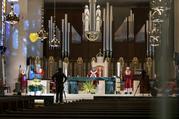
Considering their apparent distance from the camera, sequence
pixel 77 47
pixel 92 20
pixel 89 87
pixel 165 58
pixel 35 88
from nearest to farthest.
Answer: pixel 165 58
pixel 35 88
pixel 92 20
pixel 89 87
pixel 77 47

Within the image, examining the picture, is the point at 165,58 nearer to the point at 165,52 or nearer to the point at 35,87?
the point at 165,52

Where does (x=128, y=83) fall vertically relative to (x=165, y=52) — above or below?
below

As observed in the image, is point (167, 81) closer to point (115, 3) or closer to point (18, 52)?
point (18, 52)

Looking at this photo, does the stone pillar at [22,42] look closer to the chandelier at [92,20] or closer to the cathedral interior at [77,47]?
the cathedral interior at [77,47]

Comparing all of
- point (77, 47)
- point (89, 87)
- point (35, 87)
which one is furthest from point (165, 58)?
point (77, 47)

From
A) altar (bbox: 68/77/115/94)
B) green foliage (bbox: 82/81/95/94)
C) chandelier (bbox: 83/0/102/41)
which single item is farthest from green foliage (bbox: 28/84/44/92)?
chandelier (bbox: 83/0/102/41)

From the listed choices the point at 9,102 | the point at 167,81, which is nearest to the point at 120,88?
the point at 9,102

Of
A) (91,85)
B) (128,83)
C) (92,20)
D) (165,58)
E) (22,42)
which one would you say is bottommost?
(91,85)

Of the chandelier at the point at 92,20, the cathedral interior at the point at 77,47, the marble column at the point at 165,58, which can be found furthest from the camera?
the cathedral interior at the point at 77,47

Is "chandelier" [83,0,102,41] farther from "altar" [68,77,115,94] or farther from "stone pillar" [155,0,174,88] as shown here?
"stone pillar" [155,0,174,88]

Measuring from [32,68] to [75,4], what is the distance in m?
5.41

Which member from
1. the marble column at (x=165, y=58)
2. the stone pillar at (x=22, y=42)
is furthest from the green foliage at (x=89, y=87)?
the marble column at (x=165, y=58)

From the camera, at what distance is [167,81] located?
996mm

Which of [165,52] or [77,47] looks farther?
[77,47]
